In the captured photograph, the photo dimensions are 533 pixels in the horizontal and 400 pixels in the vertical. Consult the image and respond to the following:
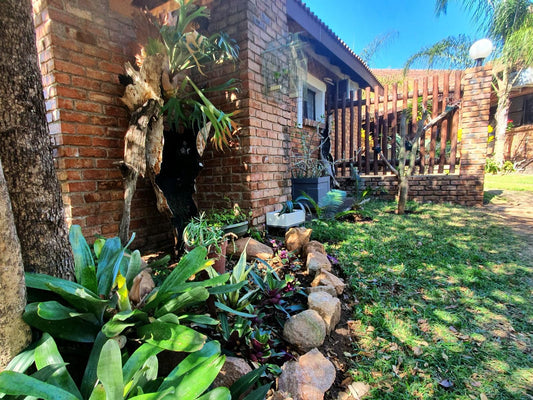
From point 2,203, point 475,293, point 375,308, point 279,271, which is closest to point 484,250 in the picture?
point 475,293

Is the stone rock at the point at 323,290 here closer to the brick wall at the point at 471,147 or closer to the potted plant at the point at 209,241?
the potted plant at the point at 209,241

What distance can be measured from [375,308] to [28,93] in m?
2.13

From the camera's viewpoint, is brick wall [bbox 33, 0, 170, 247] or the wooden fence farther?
the wooden fence

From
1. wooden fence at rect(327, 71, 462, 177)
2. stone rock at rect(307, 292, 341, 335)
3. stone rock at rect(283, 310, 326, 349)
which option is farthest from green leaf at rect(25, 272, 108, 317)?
wooden fence at rect(327, 71, 462, 177)

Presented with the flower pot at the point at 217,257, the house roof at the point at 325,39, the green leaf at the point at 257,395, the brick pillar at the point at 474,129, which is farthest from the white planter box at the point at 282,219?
the brick pillar at the point at 474,129

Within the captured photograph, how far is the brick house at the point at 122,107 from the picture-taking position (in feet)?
6.38

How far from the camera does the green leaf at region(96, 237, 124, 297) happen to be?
1104mm

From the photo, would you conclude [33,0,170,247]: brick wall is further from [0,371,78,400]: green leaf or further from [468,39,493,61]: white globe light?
[468,39,493,61]: white globe light

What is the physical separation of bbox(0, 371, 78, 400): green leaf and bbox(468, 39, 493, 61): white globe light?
6424 millimetres

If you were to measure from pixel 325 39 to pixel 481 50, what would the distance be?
8.74 feet

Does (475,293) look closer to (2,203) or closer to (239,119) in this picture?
(239,119)

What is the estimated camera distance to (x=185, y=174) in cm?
250

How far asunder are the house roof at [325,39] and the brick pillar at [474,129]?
221 centimetres

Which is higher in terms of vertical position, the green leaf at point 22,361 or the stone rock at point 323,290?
the green leaf at point 22,361
